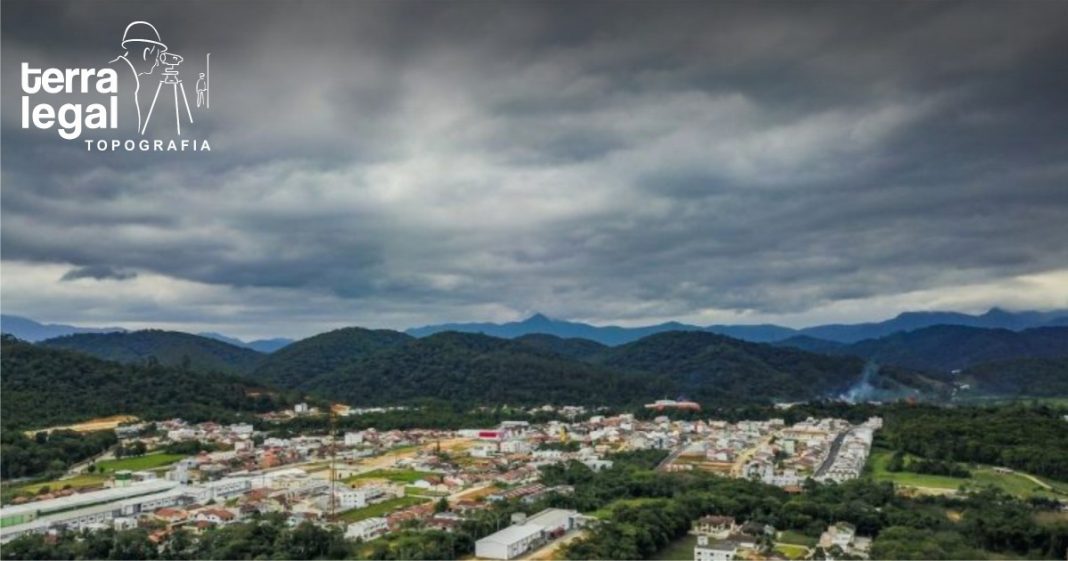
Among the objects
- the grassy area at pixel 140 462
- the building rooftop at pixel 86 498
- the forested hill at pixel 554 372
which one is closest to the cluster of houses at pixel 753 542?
the building rooftop at pixel 86 498

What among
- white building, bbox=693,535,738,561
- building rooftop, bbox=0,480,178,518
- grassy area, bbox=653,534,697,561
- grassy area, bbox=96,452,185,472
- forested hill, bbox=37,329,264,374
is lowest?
grassy area, bbox=653,534,697,561

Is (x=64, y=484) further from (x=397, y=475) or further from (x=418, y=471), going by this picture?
(x=418, y=471)

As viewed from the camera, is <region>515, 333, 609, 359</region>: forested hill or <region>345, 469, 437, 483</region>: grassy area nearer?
<region>345, 469, 437, 483</region>: grassy area

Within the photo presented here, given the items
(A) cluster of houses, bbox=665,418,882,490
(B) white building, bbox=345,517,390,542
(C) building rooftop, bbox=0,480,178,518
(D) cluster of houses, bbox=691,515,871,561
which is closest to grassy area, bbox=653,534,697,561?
(D) cluster of houses, bbox=691,515,871,561

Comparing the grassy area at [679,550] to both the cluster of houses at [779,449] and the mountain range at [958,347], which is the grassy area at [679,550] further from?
the mountain range at [958,347]

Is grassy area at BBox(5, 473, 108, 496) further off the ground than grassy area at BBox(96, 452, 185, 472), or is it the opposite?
grassy area at BBox(96, 452, 185, 472)

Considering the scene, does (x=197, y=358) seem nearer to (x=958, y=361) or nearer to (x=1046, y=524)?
(x=1046, y=524)

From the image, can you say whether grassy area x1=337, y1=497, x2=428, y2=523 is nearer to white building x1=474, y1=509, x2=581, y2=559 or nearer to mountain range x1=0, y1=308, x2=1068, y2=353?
white building x1=474, y1=509, x2=581, y2=559
